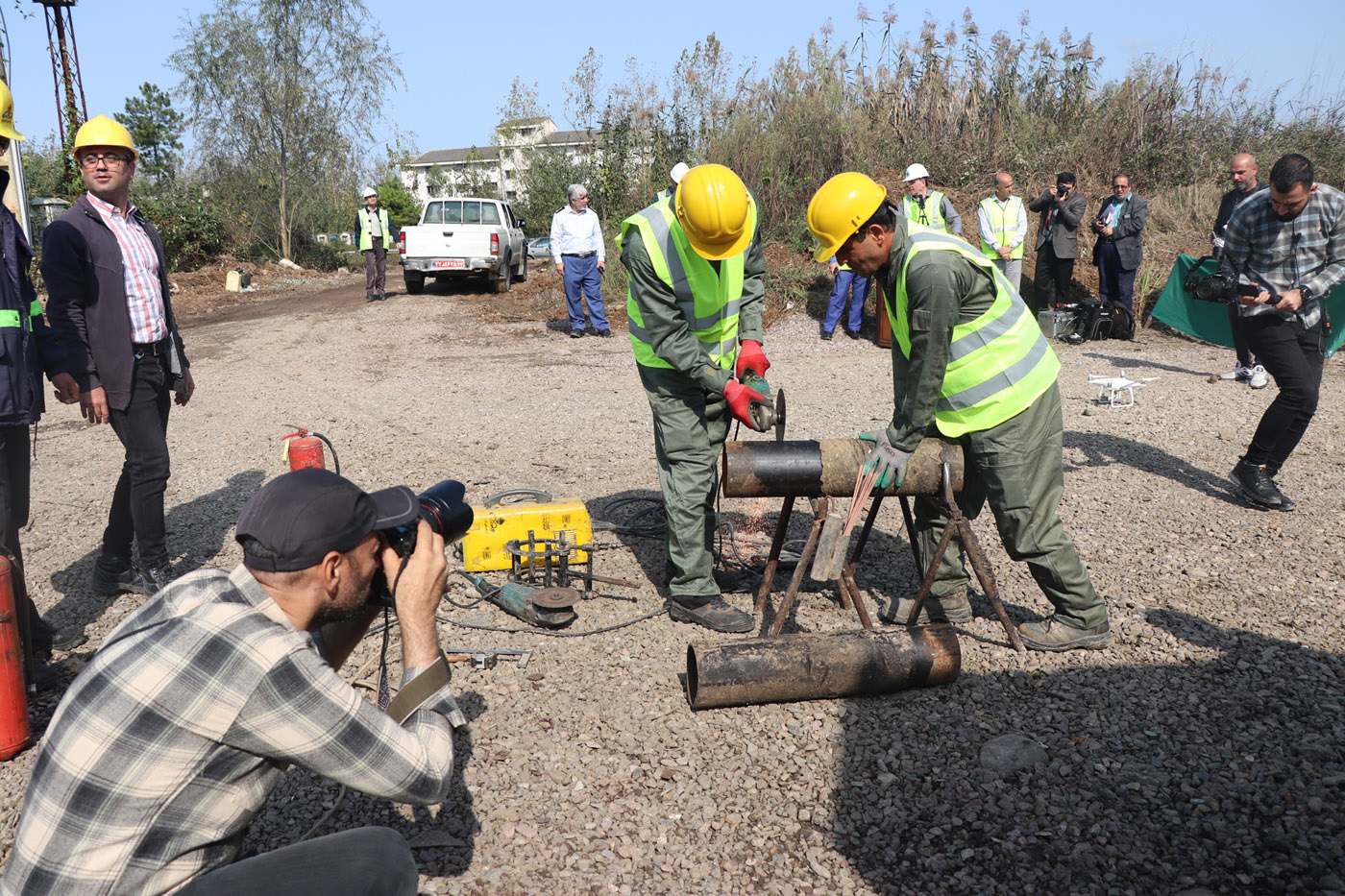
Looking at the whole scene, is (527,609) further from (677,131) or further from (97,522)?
(677,131)

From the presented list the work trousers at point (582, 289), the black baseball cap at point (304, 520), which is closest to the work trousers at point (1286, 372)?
the black baseball cap at point (304, 520)

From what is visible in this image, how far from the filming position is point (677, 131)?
669 inches

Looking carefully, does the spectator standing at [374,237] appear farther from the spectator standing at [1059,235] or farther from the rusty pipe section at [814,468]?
the rusty pipe section at [814,468]

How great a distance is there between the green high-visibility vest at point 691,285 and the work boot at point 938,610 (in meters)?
1.41

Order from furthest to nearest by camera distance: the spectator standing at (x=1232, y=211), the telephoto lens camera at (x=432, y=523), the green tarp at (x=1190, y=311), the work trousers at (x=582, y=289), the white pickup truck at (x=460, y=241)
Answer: the white pickup truck at (x=460, y=241) < the work trousers at (x=582, y=289) < the green tarp at (x=1190, y=311) < the spectator standing at (x=1232, y=211) < the telephoto lens camera at (x=432, y=523)

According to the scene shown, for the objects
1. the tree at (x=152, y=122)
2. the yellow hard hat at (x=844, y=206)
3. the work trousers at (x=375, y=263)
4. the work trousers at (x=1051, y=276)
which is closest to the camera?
the yellow hard hat at (x=844, y=206)

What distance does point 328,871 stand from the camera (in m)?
1.84

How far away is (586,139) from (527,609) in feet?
53.2

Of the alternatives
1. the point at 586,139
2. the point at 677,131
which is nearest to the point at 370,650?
the point at 677,131

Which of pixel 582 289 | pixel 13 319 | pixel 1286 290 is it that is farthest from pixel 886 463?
pixel 582 289

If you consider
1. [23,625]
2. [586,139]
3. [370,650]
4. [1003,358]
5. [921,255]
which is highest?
[586,139]

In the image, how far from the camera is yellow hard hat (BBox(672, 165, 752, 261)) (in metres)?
3.51

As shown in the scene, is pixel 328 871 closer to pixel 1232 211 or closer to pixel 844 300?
pixel 1232 211

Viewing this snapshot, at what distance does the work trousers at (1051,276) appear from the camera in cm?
1145
